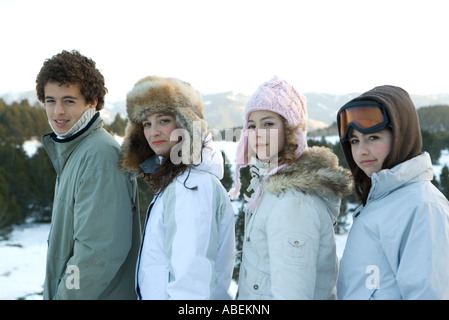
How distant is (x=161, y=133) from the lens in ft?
8.06

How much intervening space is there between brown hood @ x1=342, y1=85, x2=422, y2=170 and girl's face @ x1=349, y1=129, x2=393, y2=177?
40mm

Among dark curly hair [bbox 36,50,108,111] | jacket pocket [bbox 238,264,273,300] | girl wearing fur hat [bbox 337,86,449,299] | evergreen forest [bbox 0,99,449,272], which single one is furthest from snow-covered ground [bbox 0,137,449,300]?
girl wearing fur hat [bbox 337,86,449,299]

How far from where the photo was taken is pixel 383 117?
2066 millimetres

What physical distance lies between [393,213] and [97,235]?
1697mm

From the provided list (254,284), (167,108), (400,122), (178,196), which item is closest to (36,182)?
(167,108)

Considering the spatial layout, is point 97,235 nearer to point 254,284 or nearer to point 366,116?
point 254,284

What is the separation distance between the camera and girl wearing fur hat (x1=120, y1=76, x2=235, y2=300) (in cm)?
203

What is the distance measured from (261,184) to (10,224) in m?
13.9

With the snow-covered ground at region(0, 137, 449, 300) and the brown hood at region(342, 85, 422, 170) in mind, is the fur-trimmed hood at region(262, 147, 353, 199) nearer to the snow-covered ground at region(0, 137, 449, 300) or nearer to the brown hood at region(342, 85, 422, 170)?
the brown hood at region(342, 85, 422, 170)

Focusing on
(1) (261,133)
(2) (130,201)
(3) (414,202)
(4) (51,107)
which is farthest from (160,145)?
(3) (414,202)

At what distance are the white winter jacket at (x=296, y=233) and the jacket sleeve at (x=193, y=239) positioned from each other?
0.24 meters
